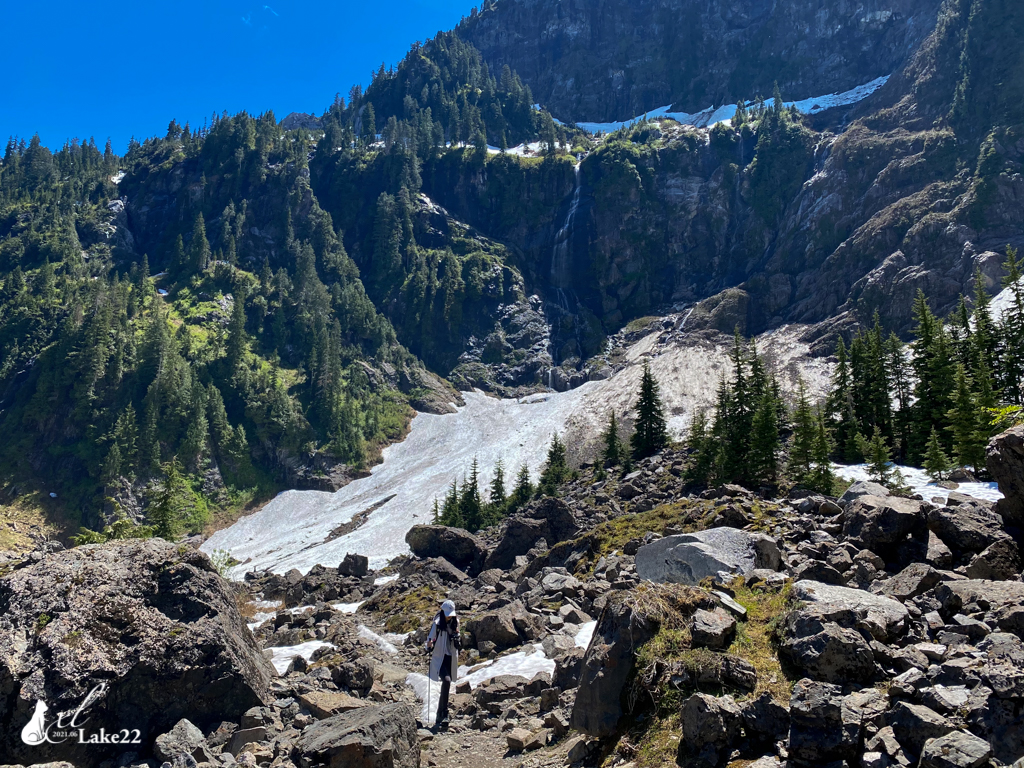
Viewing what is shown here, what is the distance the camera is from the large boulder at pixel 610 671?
9.70 meters

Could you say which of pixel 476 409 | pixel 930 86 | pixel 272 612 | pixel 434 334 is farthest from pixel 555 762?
pixel 930 86

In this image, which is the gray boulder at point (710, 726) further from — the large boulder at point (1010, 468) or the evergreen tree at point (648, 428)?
the evergreen tree at point (648, 428)

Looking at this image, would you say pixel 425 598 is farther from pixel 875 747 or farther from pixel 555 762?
pixel 875 747

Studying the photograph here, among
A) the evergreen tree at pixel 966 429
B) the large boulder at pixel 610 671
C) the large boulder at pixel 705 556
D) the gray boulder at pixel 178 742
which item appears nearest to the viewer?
the large boulder at pixel 610 671

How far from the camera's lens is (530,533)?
143 ft

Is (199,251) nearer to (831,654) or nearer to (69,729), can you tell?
(69,729)

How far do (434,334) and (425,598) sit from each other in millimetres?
135729

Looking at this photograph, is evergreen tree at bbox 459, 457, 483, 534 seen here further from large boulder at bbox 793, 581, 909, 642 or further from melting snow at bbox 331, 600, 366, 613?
large boulder at bbox 793, 581, 909, 642

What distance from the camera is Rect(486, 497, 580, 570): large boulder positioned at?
4309 centimetres

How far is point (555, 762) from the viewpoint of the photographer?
33.8ft

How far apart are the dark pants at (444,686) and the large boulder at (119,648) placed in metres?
3.73

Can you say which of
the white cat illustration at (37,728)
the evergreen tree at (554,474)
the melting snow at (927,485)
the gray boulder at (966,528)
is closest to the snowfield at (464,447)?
the evergreen tree at (554,474)

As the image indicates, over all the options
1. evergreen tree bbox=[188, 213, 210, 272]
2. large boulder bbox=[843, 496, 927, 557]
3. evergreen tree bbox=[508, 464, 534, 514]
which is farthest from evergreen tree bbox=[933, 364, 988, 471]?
evergreen tree bbox=[188, 213, 210, 272]

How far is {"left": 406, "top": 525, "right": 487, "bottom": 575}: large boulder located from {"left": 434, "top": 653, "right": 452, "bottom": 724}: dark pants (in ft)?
108
